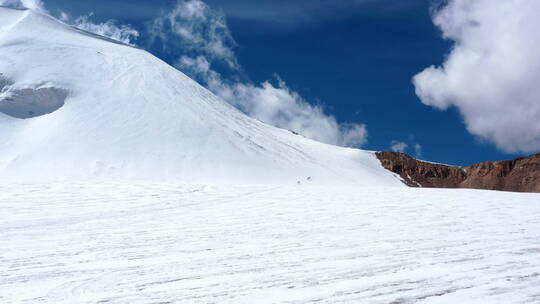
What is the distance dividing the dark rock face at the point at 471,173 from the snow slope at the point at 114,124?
1233 inches

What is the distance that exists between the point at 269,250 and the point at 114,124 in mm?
31112

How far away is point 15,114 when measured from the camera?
1363 inches

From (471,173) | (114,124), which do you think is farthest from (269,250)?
(471,173)

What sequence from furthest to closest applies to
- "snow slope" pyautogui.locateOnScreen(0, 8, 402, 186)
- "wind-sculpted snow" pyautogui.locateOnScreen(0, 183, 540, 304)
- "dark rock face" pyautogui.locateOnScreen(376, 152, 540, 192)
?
"dark rock face" pyautogui.locateOnScreen(376, 152, 540, 192) → "snow slope" pyautogui.locateOnScreen(0, 8, 402, 186) → "wind-sculpted snow" pyautogui.locateOnScreen(0, 183, 540, 304)

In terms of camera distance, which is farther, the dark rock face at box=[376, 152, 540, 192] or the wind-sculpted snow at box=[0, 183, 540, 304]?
the dark rock face at box=[376, 152, 540, 192]

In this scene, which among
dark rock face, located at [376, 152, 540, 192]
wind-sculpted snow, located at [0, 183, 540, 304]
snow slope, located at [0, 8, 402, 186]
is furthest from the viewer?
dark rock face, located at [376, 152, 540, 192]

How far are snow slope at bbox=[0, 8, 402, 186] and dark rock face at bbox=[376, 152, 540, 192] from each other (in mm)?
31324

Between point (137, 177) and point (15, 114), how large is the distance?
1380 cm

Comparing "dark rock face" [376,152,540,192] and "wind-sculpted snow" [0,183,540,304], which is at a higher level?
"dark rock face" [376,152,540,192]

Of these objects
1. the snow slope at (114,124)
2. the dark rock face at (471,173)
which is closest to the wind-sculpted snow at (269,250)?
the snow slope at (114,124)

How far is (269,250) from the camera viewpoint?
660 centimetres

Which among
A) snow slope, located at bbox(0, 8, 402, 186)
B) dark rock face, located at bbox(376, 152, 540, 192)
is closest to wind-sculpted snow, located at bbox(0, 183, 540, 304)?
snow slope, located at bbox(0, 8, 402, 186)

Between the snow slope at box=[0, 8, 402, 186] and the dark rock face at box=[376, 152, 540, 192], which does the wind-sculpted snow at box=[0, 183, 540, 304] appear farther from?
the dark rock face at box=[376, 152, 540, 192]

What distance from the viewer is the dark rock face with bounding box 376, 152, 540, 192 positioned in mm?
73856
